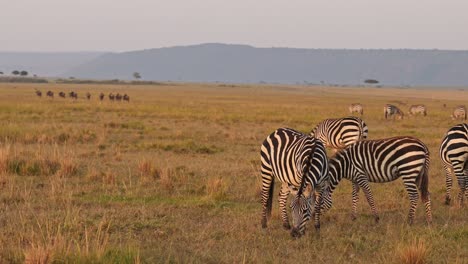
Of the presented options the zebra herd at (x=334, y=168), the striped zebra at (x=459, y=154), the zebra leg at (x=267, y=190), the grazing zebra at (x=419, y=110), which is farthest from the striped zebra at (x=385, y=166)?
the grazing zebra at (x=419, y=110)

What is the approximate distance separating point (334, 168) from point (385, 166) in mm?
878

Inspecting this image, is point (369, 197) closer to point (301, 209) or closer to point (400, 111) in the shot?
point (301, 209)

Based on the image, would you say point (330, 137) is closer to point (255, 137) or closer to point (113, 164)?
point (113, 164)

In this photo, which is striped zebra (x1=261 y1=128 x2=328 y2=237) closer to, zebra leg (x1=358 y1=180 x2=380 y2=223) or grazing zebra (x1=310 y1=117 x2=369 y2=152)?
zebra leg (x1=358 y1=180 x2=380 y2=223)

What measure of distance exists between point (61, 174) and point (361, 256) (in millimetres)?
7738

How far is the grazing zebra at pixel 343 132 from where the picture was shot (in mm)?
14397

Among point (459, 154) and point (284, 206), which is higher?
point (459, 154)

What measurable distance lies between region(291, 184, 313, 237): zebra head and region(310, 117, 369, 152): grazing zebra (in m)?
6.45

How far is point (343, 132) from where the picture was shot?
14609 mm

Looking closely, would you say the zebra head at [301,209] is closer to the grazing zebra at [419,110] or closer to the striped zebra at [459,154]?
the striped zebra at [459,154]

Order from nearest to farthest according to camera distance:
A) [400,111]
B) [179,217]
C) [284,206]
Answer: [284,206] → [179,217] → [400,111]

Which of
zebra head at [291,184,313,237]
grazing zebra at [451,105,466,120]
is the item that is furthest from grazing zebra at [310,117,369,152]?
grazing zebra at [451,105,466,120]

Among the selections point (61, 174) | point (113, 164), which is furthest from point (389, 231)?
point (113, 164)

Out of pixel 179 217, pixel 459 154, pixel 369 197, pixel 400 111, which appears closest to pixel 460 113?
pixel 400 111
